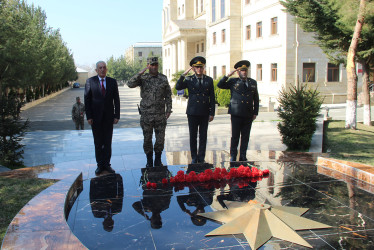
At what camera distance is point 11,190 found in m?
5.08

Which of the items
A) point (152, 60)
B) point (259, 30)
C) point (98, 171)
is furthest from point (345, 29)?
point (259, 30)

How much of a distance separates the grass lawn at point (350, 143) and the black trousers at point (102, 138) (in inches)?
175

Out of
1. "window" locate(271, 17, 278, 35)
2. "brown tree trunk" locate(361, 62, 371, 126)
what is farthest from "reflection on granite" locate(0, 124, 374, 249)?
→ "window" locate(271, 17, 278, 35)

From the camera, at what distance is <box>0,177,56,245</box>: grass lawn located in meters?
4.24

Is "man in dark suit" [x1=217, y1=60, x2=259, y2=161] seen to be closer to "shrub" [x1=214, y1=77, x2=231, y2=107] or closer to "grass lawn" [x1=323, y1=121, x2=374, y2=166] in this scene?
"grass lawn" [x1=323, y1=121, x2=374, y2=166]

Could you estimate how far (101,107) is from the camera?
550cm

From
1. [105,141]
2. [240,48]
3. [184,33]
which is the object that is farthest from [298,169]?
[184,33]

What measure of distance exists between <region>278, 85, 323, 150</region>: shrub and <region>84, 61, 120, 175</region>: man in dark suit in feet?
14.1

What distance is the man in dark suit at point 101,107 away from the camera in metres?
5.51

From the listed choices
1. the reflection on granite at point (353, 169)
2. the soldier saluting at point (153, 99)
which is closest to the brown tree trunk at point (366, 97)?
the reflection on granite at point (353, 169)

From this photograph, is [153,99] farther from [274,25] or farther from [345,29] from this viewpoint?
[274,25]

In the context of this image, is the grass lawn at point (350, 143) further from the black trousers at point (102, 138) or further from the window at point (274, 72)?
the window at point (274, 72)

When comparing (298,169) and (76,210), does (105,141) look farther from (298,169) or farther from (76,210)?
(298,169)

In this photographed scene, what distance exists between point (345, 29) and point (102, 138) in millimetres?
11252
